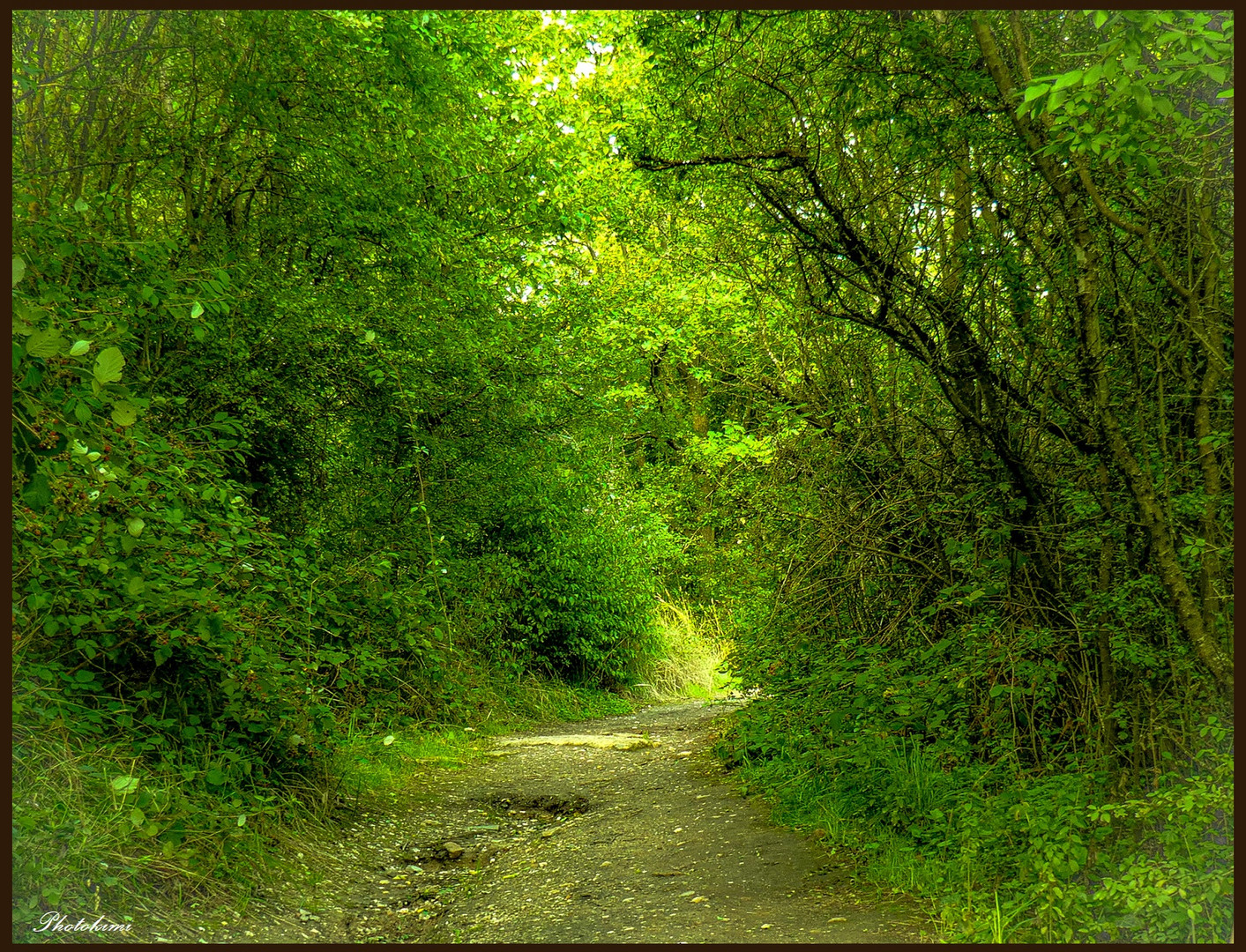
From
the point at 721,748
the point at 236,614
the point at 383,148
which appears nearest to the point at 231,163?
the point at 383,148

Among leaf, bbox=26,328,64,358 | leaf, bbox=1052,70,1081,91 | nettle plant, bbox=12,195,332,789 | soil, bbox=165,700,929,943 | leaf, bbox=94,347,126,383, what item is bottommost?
soil, bbox=165,700,929,943

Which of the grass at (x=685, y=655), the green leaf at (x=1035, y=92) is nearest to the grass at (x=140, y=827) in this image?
the green leaf at (x=1035, y=92)

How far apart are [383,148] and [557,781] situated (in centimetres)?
565

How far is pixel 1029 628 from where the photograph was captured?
506 centimetres

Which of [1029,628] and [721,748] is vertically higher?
[1029,628]

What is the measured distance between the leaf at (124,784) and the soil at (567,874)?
66 cm

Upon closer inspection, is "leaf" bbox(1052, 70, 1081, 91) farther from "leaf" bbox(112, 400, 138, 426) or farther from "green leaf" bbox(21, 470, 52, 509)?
"green leaf" bbox(21, 470, 52, 509)

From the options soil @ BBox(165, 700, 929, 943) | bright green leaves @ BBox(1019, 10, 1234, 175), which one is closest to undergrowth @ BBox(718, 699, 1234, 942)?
soil @ BBox(165, 700, 929, 943)

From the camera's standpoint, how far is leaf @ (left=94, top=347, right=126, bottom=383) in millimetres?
3248

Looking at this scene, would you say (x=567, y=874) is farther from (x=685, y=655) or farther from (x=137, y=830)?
(x=685, y=655)

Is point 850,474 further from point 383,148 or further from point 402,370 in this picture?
point 383,148

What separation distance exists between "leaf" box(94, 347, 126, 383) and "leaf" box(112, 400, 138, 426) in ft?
0.46

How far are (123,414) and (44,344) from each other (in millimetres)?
349

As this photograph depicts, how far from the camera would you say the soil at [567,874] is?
4438mm
